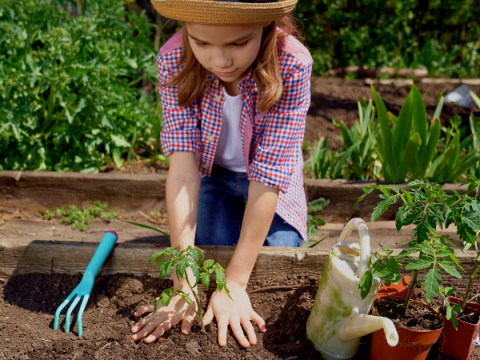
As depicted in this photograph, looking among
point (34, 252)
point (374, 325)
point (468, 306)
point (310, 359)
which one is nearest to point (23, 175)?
point (34, 252)

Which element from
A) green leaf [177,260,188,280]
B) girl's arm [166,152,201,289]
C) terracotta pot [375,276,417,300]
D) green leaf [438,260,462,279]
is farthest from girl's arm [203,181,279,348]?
green leaf [438,260,462,279]

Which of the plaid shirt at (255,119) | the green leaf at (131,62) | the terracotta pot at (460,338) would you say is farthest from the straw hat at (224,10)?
the green leaf at (131,62)

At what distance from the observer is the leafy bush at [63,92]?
2340mm

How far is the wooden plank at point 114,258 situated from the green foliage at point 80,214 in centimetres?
67

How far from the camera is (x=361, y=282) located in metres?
1.16

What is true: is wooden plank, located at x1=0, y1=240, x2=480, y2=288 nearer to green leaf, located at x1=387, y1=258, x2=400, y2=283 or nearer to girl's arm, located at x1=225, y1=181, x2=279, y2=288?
girl's arm, located at x1=225, y1=181, x2=279, y2=288

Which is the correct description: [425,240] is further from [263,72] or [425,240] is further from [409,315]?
[263,72]

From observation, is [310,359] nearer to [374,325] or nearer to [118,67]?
[374,325]

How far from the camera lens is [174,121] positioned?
181cm

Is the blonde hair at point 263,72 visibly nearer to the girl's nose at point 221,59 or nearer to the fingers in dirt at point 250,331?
the girl's nose at point 221,59

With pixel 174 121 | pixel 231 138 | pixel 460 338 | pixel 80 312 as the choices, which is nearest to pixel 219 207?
pixel 231 138

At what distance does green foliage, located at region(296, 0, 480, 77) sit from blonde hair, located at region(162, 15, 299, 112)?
11.2ft

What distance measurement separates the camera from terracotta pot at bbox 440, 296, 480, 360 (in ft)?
4.22

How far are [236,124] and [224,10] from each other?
0.70 meters
